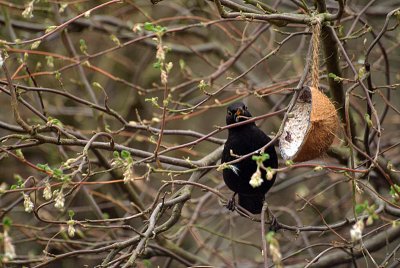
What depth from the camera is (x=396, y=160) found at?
5.83 meters

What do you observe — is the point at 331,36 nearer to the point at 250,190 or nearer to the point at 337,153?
the point at 337,153

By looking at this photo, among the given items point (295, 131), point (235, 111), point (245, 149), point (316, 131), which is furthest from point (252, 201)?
point (316, 131)

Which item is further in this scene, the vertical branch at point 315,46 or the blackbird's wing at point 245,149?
the blackbird's wing at point 245,149

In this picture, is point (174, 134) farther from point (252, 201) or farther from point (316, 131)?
point (316, 131)

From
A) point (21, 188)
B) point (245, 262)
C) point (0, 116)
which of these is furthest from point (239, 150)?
point (0, 116)

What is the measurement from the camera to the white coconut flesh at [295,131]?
139 inches

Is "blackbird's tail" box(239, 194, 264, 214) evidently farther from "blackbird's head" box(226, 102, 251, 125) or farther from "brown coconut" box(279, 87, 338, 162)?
"brown coconut" box(279, 87, 338, 162)

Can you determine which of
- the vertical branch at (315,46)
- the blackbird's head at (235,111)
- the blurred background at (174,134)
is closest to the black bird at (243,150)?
the blackbird's head at (235,111)

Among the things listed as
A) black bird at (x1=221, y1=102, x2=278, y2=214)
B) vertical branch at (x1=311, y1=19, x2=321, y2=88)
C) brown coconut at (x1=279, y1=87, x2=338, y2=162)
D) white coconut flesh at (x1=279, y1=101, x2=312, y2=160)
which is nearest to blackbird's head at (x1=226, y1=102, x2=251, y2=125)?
black bird at (x1=221, y1=102, x2=278, y2=214)

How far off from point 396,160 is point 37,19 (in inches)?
136

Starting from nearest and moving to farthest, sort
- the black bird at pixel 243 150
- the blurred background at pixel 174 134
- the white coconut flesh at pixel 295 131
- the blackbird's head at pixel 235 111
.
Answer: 1. the blurred background at pixel 174 134
2. the white coconut flesh at pixel 295 131
3. the black bird at pixel 243 150
4. the blackbird's head at pixel 235 111

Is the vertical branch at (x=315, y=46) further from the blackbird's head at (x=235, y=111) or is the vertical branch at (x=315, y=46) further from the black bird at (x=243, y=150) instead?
the blackbird's head at (x=235, y=111)

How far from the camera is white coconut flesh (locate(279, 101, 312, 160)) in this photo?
3.53 m

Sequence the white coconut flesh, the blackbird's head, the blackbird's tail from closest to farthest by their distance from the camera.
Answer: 1. the white coconut flesh
2. the blackbird's head
3. the blackbird's tail
